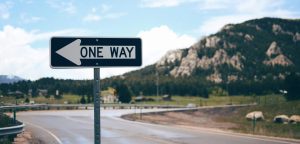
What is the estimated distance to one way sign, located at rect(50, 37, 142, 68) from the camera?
5.24 meters

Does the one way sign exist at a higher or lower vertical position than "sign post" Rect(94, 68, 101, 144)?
higher

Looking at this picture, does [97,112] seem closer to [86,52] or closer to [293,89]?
[86,52]

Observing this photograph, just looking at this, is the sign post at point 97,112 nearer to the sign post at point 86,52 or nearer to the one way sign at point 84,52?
the sign post at point 86,52

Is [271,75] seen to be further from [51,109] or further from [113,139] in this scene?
[113,139]

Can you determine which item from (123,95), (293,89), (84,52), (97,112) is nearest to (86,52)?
(84,52)

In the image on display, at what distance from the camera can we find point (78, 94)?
14138cm

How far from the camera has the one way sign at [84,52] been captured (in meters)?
5.24

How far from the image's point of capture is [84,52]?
5.26 m

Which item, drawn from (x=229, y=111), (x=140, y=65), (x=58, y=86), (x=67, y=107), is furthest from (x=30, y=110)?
(x=58, y=86)

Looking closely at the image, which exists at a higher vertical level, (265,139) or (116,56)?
(116,56)

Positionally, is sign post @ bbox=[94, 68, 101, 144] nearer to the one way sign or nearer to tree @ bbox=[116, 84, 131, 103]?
the one way sign

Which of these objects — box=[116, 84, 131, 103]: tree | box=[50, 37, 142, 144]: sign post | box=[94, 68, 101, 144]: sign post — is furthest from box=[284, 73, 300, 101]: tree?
box=[94, 68, 101, 144]: sign post

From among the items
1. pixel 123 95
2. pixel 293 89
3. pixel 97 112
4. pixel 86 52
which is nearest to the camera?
pixel 97 112

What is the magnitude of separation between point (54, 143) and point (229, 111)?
171ft
